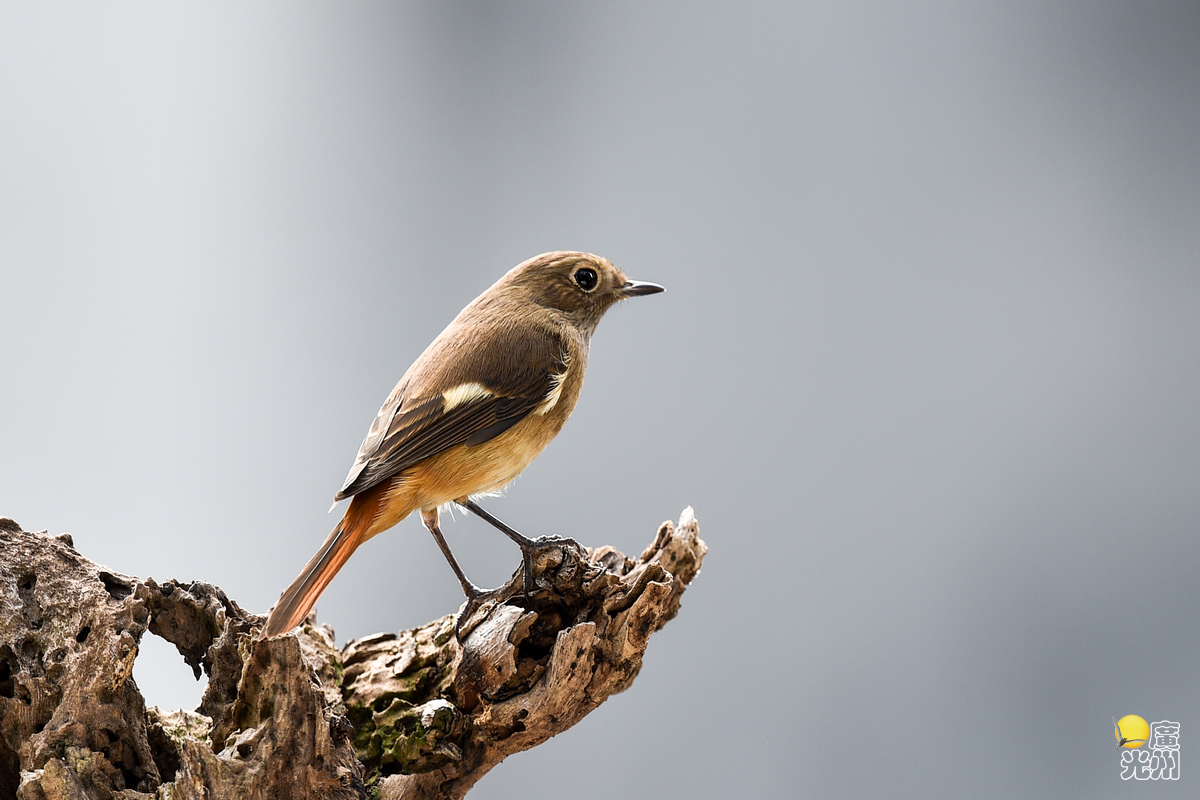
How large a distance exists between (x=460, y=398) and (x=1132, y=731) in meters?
3.85

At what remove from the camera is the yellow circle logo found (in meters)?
4.49

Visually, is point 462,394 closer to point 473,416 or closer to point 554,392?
point 473,416

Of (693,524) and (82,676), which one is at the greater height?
(693,524)

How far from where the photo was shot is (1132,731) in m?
4.51

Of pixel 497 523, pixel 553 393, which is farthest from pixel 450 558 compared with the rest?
pixel 553 393

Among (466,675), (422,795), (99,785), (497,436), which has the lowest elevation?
(422,795)

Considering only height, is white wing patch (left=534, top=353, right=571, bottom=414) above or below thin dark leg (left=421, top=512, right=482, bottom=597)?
above

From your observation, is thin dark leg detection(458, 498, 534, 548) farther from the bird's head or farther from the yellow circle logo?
the yellow circle logo

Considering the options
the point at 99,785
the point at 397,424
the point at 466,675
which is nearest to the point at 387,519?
the point at 397,424

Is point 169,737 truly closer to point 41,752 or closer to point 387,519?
point 41,752

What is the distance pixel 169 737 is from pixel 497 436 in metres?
1.30

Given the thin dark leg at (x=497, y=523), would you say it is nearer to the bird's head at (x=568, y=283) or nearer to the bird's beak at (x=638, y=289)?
the bird's head at (x=568, y=283)

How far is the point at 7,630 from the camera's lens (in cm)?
246

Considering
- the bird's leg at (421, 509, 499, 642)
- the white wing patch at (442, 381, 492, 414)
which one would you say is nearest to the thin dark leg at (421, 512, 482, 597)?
A: the bird's leg at (421, 509, 499, 642)
